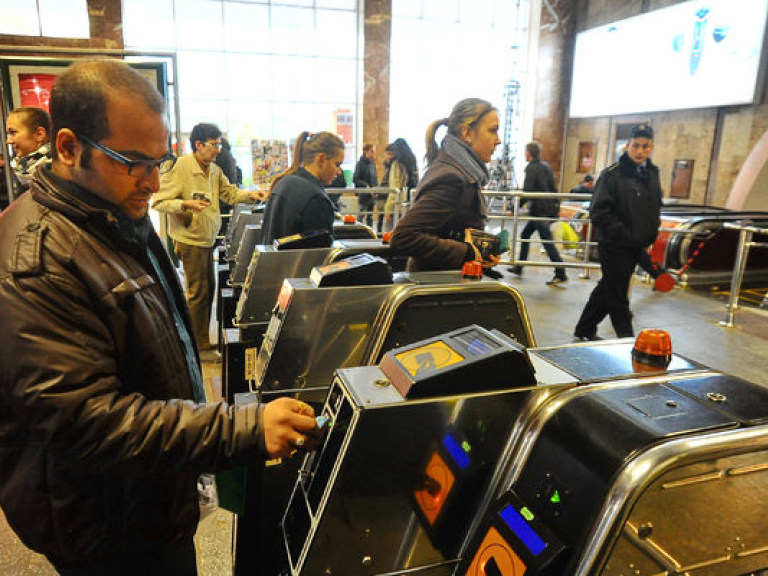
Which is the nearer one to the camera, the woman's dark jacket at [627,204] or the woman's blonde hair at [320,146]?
the woman's blonde hair at [320,146]

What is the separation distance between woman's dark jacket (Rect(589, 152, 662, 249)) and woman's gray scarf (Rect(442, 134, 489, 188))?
1.69 metres

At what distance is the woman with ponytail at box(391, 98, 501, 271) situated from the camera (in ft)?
7.75

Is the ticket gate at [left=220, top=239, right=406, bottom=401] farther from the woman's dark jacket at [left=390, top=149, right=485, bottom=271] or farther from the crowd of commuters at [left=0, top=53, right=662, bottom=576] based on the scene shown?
the crowd of commuters at [left=0, top=53, right=662, bottom=576]

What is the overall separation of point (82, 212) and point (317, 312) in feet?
3.37

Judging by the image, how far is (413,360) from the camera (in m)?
1.16

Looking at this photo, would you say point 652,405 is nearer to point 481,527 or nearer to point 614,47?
point 481,527

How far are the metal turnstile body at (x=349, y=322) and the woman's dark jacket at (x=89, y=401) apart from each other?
854 millimetres

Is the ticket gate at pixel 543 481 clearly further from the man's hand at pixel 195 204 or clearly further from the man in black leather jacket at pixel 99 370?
the man's hand at pixel 195 204

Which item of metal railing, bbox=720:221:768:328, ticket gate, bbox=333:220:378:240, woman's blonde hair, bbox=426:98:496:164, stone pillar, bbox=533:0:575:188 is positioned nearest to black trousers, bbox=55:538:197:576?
woman's blonde hair, bbox=426:98:496:164

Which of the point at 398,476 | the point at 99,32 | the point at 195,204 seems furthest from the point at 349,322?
the point at 99,32

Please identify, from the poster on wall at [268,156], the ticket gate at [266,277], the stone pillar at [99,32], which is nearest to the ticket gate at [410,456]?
the ticket gate at [266,277]

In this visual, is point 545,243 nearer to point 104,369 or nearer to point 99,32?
point 104,369

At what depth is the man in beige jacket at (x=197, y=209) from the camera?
371 centimetres

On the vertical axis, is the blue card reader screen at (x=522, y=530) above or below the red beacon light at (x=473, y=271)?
below
